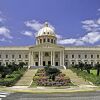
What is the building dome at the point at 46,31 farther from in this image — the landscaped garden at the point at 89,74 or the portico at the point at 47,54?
the landscaped garden at the point at 89,74

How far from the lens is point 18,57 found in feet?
337

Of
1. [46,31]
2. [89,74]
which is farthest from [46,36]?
[89,74]

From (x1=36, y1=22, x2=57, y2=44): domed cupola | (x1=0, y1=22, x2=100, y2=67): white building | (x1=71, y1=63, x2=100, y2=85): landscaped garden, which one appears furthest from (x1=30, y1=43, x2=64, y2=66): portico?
(x1=71, y1=63, x2=100, y2=85): landscaped garden

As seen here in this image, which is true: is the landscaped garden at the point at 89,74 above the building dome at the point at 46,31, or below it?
below

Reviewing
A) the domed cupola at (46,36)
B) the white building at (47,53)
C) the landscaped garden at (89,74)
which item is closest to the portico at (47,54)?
the white building at (47,53)

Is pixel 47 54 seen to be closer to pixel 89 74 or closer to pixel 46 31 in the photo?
pixel 46 31

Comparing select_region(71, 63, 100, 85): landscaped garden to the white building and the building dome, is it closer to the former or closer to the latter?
the white building

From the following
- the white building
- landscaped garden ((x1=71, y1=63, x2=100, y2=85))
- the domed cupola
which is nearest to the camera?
landscaped garden ((x1=71, y1=63, x2=100, y2=85))

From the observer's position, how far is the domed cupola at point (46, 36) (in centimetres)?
10414

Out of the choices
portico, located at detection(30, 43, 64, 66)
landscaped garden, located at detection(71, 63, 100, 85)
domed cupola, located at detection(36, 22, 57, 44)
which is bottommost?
landscaped garden, located at detection(71, 63, 100, 85)

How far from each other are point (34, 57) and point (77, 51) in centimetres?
1555

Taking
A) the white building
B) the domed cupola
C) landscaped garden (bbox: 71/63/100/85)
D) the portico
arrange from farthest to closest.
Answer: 1. the domed cupola
2. the white building
3. the portico
4. landscaped garden (bbox: 71/63/100/85)

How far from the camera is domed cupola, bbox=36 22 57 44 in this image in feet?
342

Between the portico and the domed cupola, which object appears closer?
the portico
